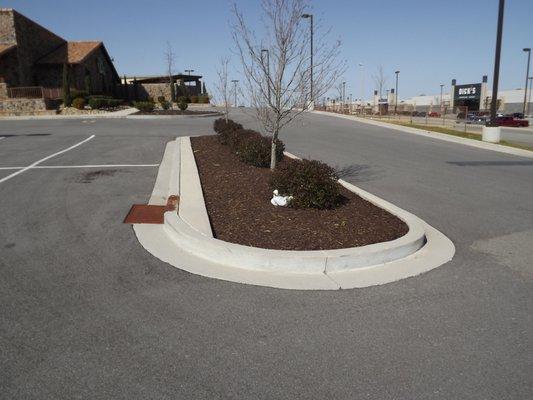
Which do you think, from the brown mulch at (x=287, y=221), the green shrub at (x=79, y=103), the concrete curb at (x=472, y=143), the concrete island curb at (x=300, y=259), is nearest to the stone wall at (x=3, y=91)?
the green shrub at (x=79, y=103)

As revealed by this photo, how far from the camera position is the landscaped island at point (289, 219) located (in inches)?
207

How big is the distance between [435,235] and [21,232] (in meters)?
5.57

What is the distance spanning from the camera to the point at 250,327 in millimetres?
3572

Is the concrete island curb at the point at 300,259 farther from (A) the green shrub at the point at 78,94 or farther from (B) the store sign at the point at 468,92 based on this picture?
(B) the store sign at the point at 468,92

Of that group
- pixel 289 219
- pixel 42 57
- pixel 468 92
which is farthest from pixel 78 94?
pixel 468 92

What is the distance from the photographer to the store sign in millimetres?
68125

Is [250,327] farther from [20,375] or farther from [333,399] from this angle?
[20,375]

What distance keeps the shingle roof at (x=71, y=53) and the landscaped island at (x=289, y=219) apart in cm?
4033

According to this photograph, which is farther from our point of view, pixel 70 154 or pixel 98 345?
pixel 70 154

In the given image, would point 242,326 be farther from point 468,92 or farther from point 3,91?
point 468,92

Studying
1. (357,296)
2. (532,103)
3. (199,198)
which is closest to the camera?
(357,296)

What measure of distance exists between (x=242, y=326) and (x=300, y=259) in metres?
1.25

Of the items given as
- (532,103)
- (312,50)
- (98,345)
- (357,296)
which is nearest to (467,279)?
(357,296)

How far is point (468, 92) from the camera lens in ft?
229
